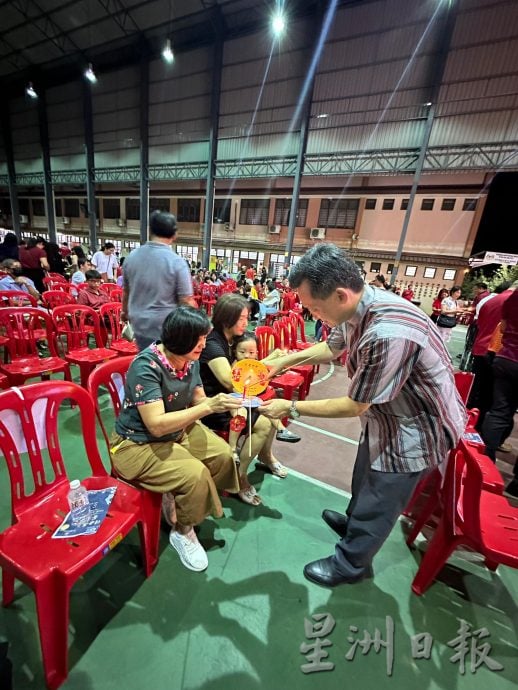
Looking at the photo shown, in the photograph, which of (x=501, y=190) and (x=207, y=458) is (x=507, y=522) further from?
(x=501, y=190)

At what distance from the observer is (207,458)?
1.79m

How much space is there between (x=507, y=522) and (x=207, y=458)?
1.64 m

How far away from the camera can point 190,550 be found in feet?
5.63

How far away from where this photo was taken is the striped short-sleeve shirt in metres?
1.22

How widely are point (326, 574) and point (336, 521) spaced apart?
1.31 ft

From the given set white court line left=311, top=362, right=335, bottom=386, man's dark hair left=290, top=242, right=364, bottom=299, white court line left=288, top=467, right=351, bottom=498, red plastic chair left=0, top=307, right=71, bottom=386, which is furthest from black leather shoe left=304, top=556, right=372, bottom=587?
white court line left=311, top=362, right=335, bottom=386

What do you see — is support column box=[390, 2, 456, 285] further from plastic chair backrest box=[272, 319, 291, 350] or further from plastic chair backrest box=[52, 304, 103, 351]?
plastic chair backrest box=[52, 304, 103, 351]

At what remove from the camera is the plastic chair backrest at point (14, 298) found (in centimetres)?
389

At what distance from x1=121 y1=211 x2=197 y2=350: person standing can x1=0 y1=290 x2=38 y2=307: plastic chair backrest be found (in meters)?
2.43

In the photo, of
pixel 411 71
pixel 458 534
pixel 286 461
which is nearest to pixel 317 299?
pixel 458 534

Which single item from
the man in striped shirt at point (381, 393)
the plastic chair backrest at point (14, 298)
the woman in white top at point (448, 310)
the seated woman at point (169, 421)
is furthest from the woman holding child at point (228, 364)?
the woman in white top at point (448, 310)

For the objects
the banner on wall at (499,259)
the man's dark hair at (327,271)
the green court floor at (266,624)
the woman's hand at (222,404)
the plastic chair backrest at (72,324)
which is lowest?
the green court floor at (266,624)

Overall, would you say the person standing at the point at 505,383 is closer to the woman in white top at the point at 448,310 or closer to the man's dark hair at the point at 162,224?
the man's dark hair at the point at 162,224

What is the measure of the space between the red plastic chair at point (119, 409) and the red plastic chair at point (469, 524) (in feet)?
4.80
